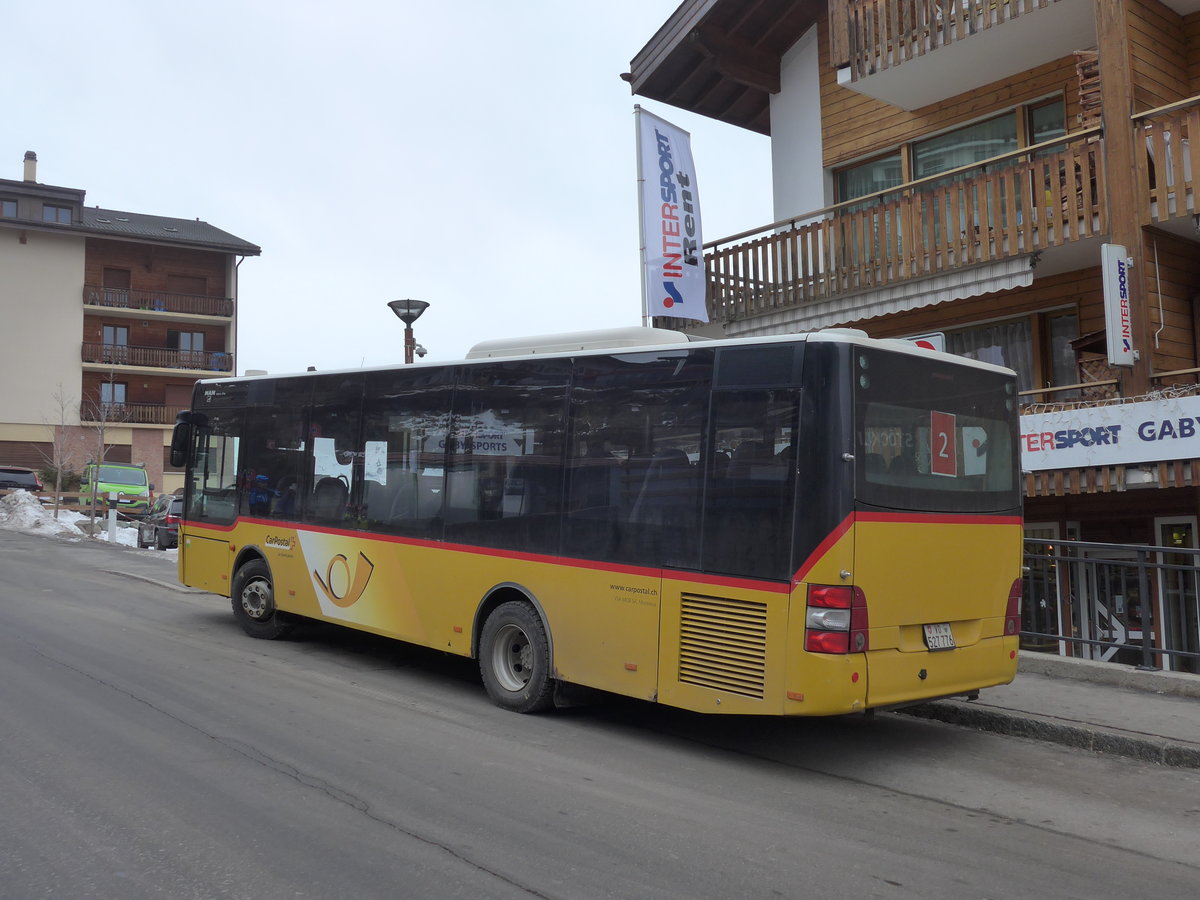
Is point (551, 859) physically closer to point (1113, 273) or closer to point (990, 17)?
point (1113, 273)

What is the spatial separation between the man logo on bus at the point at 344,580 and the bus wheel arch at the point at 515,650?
5.89ft

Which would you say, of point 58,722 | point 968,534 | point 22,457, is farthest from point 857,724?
point 22,457

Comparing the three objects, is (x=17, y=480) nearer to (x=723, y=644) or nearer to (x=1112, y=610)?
(x=1112, y=610)

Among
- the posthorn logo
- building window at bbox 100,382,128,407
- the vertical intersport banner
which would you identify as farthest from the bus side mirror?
building window at bbox 100,382,128,407

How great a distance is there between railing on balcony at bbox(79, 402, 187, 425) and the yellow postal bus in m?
46.6

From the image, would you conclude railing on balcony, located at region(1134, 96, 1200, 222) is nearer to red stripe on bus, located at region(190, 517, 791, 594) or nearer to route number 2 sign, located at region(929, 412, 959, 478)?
route number 2 sign, located at region(929, 412, 959, 478)

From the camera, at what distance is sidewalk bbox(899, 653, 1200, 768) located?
24.1 ft

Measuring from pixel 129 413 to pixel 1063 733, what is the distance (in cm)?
5277

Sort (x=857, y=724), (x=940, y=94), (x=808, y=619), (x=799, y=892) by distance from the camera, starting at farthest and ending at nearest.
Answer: (x=940, y=94)
(x=857, y=724)
(x=808, y=619)
(x=799, y=892)

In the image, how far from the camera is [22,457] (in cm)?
5122

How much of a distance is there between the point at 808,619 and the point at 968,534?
162 centimetres

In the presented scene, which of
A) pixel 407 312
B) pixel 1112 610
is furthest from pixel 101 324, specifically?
pixel 1112 610

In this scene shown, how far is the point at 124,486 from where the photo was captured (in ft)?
122

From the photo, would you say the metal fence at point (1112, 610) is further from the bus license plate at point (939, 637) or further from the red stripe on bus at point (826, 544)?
the red stripe on bus at point (826, 544)
